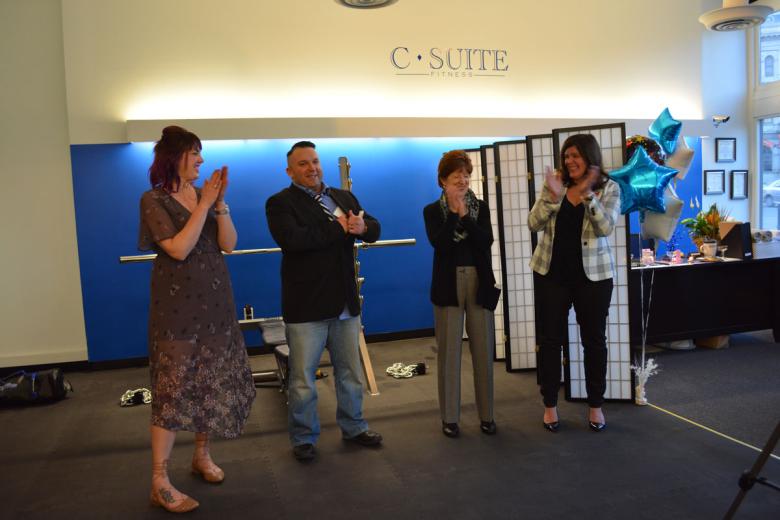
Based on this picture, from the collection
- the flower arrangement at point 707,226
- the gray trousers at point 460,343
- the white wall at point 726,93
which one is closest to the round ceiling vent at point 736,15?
the flower arrangement at point 707,226

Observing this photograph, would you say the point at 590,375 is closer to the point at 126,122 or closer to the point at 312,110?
the point at 312,110

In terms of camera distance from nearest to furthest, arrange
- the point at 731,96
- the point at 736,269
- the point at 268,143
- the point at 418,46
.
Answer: the point at 736,269, the point at 268,143, the point at 418,46, the point at 731,96

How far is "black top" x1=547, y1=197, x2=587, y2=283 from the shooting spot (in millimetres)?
3406

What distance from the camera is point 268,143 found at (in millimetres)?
5824

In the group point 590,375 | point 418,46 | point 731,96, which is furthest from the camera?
point 731,96

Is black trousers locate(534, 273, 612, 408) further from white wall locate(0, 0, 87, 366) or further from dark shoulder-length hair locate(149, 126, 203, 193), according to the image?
white wall locate(0, 0, 87, 366)

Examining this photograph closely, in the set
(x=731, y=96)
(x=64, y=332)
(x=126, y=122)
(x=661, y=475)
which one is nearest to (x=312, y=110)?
(x=126, y=122)

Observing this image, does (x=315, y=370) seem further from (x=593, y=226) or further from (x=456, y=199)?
(x=593, y=226)

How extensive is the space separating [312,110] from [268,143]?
527 mm

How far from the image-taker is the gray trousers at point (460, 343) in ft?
11.0

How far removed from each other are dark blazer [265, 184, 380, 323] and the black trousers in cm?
112

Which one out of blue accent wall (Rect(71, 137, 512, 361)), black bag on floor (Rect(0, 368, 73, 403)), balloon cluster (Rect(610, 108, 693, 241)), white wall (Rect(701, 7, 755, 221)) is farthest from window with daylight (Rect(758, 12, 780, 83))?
black bag on floor (Rect(0, 368, 73, 403))

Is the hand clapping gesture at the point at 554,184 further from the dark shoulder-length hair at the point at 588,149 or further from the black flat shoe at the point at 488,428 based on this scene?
the black flat shoe at the point at 488,428

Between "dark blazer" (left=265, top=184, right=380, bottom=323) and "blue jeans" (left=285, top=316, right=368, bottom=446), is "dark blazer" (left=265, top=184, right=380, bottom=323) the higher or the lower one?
the higher one
